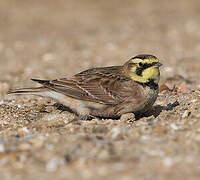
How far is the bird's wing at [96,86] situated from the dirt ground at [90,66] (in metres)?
0.39

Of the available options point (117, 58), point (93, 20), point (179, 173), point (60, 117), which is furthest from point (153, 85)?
point (93, 20)

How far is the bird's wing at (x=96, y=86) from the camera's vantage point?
6.94 meters

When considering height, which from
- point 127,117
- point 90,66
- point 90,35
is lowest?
point 90,66

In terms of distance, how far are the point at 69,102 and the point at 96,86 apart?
19.4 inches

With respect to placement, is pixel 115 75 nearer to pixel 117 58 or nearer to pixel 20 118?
pixel 20 118

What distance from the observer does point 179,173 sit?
422cm

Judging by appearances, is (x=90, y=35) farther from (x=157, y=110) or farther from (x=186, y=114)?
(x=186, y=114)

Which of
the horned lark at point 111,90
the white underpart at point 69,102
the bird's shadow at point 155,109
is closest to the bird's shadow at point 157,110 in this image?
the bird's shadow at point 155,109

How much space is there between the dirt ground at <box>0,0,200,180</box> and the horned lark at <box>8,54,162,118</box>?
256mm

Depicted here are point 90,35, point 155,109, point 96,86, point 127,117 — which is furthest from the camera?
point 90,35

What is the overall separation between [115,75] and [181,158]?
284 cm

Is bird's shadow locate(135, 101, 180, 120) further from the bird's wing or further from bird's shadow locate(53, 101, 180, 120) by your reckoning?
the bird's wing

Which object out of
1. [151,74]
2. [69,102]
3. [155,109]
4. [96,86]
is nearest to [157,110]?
[155,109]

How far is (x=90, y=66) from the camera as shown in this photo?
37.4 ft
